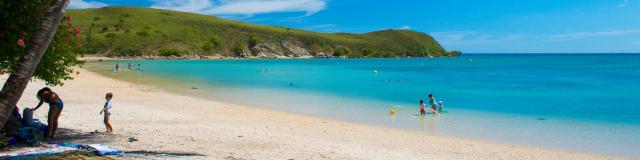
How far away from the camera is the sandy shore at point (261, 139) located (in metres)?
11.9

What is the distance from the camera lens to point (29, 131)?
35.1ft

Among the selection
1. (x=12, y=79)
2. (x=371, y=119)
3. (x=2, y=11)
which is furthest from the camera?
(x=371, y=119)

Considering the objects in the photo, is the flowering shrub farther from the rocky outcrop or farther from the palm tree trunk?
the rocky outcrop

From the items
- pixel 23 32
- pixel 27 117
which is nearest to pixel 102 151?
pixel 23 32

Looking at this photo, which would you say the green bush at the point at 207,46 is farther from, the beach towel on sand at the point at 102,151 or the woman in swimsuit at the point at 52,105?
the beach towel on sand at the point at 102,151

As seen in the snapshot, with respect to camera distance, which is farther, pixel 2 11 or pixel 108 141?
pixel 108 141

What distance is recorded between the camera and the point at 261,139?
1403cm

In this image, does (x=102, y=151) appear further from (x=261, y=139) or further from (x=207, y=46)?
(x=207, y=46)

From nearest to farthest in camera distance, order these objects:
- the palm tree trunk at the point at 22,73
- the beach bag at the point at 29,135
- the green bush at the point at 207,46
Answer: the palm tree trunk at the point at 22,73 < the beach bag at the point at 29,135 < the green bush at the point at 207,46

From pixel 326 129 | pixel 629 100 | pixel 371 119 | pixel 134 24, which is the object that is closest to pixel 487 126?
pixel 371 119

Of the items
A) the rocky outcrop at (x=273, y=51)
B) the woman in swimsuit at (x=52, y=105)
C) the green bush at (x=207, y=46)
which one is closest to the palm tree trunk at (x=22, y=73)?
the woman in swimsuit at (x=52, y=105)

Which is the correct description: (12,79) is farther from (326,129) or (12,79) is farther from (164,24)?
(164,24)

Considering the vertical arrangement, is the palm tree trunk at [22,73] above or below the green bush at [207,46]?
below

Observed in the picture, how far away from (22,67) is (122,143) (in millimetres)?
5620
